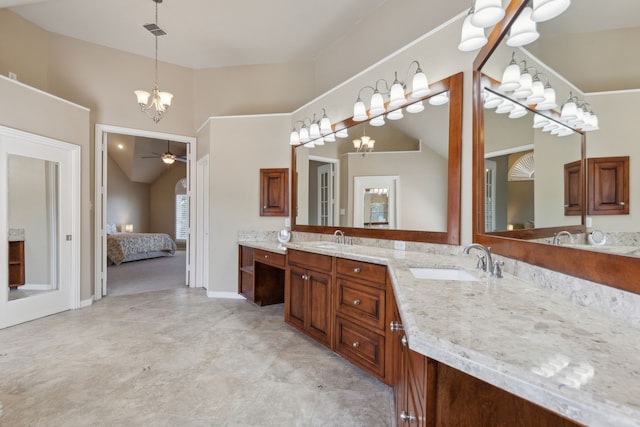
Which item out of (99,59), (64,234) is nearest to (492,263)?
(64,234)

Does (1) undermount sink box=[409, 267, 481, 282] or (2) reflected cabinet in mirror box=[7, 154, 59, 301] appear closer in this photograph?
(1) undermount sink box=[409, 267, 481, 282]

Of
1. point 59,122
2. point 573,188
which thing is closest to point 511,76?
point 573,188

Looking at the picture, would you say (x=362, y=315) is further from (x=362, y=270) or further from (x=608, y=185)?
(x=608, y=185)

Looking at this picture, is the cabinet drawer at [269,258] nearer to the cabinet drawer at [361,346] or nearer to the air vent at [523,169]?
the cabinet drawer at [361,346]

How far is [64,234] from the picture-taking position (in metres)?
3.66

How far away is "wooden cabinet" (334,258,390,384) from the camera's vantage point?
2.00 meters

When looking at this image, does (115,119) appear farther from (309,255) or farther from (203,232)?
(309,255)

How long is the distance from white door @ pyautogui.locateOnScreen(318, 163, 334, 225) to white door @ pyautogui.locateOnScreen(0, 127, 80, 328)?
3096 millimetres

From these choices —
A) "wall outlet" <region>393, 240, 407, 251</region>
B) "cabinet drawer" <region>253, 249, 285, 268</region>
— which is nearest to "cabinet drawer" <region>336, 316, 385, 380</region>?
"wall outlet" <region>393, 240, 407, 251</region>

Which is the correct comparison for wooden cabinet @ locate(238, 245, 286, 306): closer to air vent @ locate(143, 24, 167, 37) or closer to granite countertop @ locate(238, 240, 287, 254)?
granite countertop @ locate(238, 240, 287, 254)

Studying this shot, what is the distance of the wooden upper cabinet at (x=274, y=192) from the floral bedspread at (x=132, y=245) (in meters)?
4.73

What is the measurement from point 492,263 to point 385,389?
1.16 metres

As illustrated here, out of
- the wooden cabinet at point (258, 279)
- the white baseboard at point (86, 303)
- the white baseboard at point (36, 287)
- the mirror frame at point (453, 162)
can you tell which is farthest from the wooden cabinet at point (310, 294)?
the white baseboard at point (36, 287)

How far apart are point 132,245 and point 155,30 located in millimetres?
5170
